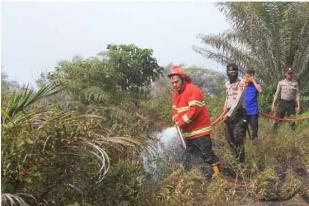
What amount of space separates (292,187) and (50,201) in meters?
2.93

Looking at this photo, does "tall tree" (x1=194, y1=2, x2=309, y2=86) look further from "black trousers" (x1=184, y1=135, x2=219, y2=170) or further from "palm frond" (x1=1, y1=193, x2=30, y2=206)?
"palm frond" (x1=1, y1=193, x2=30, y2=206)

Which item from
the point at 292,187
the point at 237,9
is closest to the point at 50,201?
the point at 292,187

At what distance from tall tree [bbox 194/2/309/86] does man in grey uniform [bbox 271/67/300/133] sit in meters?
4.25

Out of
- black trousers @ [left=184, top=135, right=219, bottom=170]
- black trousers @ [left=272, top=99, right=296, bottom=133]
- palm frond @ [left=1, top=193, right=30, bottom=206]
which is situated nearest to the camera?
palm frond @ [left=1, top=193, right=30, bottom=206]

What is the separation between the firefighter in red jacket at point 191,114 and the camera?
20.7 feet

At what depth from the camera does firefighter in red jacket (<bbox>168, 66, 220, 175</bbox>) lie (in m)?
6.30

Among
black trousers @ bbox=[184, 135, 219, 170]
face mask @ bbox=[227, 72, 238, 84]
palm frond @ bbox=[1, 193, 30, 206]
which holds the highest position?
face mask @ bbox=[227, 72, 238, 84]

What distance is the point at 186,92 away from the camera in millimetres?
6359

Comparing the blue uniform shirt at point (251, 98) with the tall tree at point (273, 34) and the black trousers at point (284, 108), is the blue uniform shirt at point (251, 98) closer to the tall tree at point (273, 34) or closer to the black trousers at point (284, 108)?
the black trousers at point (284, 108)

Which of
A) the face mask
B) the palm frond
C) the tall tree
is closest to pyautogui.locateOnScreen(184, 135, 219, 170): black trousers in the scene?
the face mask

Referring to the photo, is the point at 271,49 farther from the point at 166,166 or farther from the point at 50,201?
the point at 50,201

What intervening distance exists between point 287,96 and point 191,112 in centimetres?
393

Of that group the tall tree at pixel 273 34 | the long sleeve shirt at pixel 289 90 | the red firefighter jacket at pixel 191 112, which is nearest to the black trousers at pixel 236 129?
the red firefighter jacket at pixel 191 112

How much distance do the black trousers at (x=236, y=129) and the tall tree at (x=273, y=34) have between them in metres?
6.92
